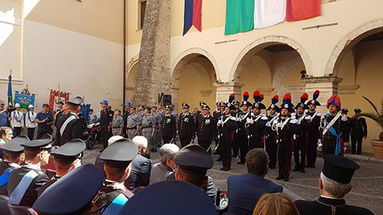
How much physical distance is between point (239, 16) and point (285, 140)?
24.0 ft

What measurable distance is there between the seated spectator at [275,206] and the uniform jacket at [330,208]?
24.5 inches

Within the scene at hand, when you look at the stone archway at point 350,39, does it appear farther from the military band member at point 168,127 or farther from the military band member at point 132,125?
the military band member at point 132,125

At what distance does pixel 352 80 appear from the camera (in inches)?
517

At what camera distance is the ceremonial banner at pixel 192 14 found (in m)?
14.4

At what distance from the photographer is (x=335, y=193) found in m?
2.01

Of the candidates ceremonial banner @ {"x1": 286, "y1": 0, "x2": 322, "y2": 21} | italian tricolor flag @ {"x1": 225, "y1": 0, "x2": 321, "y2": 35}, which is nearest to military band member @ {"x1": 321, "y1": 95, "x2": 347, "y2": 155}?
ceremonial banner @ {"x1": 286, "y1": 0, "x2": 322, "y2": 21}

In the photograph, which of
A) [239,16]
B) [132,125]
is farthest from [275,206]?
[239,16]

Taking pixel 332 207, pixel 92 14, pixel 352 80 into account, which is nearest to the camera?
pixel 332 207

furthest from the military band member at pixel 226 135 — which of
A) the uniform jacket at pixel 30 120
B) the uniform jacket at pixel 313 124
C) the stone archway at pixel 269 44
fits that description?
the uniform jacket at pixel 30 120

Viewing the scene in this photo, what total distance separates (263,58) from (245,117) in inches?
305

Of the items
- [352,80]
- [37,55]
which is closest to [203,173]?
[352,80]

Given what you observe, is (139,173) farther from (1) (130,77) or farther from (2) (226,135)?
(1) (130,77)

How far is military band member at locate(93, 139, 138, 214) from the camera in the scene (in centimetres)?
186

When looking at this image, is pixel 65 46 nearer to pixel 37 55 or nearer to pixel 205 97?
pixel 37 55
